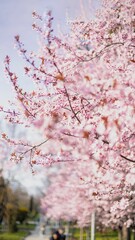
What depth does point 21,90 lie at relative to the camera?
578cm

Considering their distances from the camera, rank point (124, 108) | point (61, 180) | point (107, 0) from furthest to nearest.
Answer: point (61, 180) → point (107, 0) → point (124, 108)

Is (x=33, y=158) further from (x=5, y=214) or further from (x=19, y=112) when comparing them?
(x=5, y=214)

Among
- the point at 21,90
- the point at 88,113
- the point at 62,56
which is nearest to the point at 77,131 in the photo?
the point at 88,113

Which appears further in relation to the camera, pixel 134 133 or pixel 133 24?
pixel 133 24

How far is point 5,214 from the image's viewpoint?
30484 millimetres

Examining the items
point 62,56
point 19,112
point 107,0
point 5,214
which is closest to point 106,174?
point 19,112

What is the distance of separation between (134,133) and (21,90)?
6.55 feet

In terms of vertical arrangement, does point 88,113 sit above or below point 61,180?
below

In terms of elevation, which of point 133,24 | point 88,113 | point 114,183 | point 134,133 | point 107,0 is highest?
point 107,0

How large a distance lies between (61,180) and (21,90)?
23497mm

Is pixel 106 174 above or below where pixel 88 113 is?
below

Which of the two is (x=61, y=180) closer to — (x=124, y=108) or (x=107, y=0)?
(x=107, y=0)

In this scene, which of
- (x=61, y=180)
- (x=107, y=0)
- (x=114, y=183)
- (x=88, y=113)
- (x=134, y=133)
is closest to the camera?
(x=134, y=133)

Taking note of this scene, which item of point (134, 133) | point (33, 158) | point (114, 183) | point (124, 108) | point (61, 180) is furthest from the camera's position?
point (61, 180)
